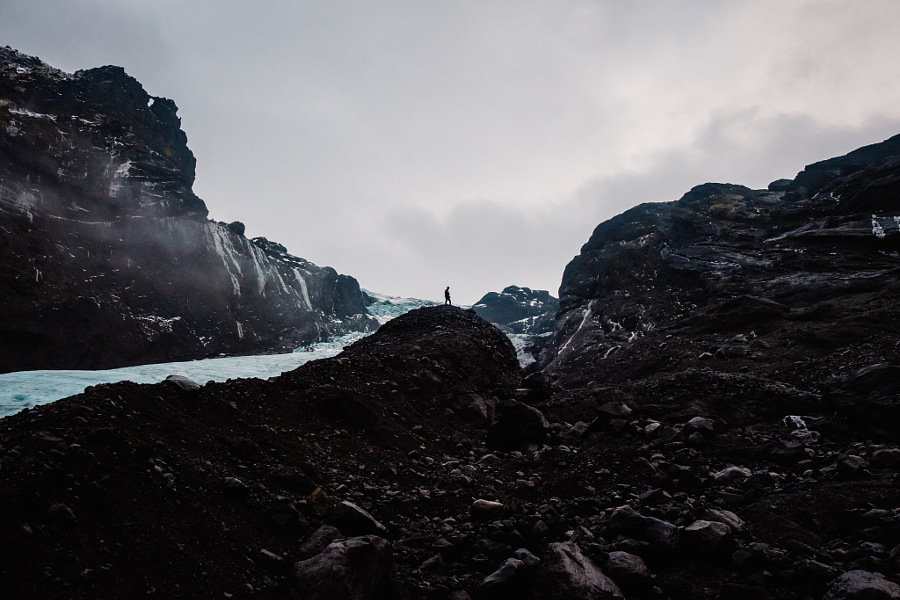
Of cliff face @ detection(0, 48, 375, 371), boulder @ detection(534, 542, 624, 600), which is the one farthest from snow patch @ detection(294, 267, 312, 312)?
boulder @ detection(534, 542, 624, 600)

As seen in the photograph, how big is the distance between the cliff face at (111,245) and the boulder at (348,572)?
59.4m

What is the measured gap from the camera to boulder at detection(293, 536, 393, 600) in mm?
3707

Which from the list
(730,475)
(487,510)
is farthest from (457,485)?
(730,475)

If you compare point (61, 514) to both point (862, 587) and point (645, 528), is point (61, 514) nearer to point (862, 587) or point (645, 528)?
point (645, 528)

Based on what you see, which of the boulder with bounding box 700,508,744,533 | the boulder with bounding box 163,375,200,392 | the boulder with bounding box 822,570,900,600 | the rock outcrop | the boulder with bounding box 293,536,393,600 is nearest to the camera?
the boulder with bounding box 822,570,900,600

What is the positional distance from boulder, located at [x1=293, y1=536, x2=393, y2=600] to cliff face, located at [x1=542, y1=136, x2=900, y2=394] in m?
14.8

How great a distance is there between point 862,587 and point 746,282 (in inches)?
1411

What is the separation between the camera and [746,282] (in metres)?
32.7

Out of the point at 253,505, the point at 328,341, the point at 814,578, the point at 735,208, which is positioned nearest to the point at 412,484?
the point at 253,505

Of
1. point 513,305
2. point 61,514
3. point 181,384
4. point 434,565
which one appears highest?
point 513,305

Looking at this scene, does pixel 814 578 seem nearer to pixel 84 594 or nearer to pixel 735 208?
pixel 84 594

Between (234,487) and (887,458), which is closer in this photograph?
(234,487)

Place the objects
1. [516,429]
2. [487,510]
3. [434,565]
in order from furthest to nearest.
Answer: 1. [516,429]
2. [487,510]
3. [434,565]

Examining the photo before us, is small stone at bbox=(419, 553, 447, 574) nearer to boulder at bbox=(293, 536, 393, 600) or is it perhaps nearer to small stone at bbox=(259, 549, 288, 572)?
boulder at bbox=(293, 536, 393, 600)
